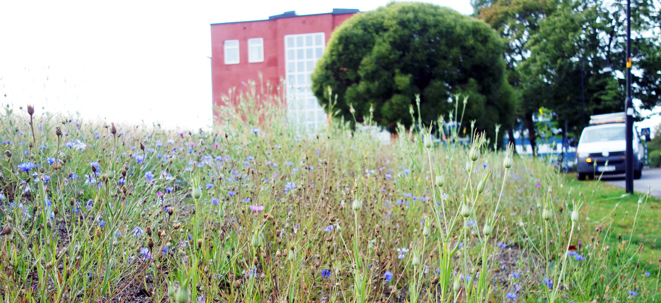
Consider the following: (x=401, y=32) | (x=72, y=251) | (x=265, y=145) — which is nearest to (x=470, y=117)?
(x=401, y=32)

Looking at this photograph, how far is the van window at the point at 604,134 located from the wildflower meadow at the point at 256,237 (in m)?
11.0

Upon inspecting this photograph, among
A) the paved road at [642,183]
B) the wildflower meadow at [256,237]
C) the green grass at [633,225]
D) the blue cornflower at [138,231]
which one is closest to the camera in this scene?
the wildflower meadow at [256,237]

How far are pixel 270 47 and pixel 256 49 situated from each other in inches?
32.6

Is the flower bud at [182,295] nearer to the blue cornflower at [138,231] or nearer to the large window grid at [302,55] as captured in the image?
the blue cornflower at [138,231]

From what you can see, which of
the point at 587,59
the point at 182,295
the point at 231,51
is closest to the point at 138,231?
the point at 182,295

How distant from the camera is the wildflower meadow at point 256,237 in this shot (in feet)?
4.98

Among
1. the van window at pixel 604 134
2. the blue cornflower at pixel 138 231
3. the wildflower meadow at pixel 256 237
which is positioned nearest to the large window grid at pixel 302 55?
the van window at pixel 604 134

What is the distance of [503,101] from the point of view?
1416 cm

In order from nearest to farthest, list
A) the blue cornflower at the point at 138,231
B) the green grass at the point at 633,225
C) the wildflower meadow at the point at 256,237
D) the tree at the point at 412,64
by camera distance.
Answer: the wildflower meadow at the point at 256,237, the blue cornflower at the point at 138,231, the green grass at the point at 633,225, the tree at the point at 412,64

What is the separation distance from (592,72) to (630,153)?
14612 mm

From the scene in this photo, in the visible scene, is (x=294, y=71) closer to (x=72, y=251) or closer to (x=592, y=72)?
(x=592, y=72)

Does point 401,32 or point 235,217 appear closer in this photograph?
point 235,217

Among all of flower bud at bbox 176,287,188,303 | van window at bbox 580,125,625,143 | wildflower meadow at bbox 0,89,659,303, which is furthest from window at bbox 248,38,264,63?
flower bud at bbox 176,287,188,303

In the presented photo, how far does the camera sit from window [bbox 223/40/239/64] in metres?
23.5
